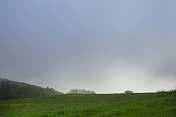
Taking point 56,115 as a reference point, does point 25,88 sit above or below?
above

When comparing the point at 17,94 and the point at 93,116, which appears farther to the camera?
the point at 17,94

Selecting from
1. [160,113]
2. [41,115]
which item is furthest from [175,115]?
[41,115]

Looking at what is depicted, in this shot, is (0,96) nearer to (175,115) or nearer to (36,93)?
(36,93)

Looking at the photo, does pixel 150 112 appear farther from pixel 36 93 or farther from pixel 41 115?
pixel 36 93

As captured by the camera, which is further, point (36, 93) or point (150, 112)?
point (36, 93)

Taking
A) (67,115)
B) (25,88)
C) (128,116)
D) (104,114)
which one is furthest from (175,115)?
(25,88)

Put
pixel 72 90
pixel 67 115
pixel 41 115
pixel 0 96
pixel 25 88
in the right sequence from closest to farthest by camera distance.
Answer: pixel 67 115 → pixel 41 115 → pixel 0 96 → pixel 25 88 → pixel 72 90

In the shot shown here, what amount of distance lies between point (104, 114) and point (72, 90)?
408 ft

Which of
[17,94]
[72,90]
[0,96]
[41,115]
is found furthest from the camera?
[72,90]

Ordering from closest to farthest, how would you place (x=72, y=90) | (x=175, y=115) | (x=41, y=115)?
1. (x=175, y=115)
2. (x=41, y=115)
3. (x=72, y=90)

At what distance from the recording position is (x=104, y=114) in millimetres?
19750

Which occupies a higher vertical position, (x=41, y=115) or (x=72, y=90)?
(x=72, y=90)

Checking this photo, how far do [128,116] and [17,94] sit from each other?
83.9 metres

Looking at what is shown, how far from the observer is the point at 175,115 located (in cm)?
1738
